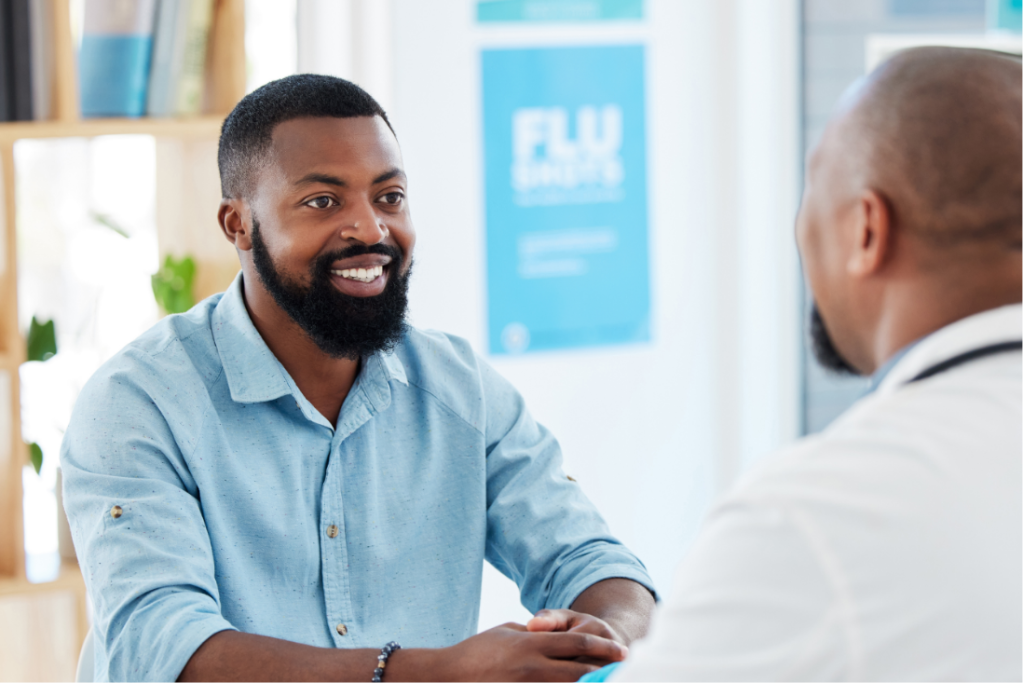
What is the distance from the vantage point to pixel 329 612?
1.52m

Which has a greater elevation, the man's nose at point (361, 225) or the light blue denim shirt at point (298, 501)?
the man's nose at point (361, 225)

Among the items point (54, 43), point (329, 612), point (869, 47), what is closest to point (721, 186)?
point (869, 47)

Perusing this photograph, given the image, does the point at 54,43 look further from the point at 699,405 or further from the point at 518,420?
the point at 699,405

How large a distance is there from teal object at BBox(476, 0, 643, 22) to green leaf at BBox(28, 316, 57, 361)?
1458mm

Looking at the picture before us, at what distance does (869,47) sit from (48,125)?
2.34m

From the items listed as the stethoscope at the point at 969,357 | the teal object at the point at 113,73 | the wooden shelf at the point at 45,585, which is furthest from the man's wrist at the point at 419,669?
the teal object at the point at 113,73

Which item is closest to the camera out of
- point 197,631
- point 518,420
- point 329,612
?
point 197,631

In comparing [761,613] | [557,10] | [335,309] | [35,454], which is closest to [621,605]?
[335,309]

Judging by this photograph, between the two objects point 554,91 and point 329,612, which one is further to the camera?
point 554,91

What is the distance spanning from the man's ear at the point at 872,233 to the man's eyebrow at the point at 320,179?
3.01 feet

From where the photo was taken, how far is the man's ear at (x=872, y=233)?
0.92m

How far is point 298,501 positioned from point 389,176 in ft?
1.76

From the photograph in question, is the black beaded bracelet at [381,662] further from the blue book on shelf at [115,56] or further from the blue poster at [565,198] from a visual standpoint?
the blue poster at [565,198]

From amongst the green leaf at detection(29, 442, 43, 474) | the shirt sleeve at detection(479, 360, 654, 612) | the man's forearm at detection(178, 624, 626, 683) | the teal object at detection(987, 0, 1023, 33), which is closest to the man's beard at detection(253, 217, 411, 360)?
the shirt sleeve at detection(479, 360, 654, 612)
